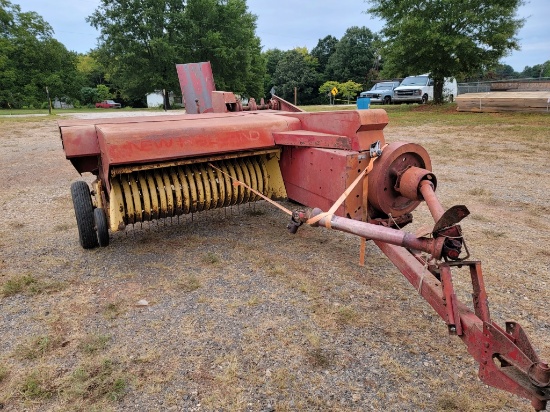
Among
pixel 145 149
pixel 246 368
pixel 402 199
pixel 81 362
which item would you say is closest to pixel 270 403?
pixel 246 368

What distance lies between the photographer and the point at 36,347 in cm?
250

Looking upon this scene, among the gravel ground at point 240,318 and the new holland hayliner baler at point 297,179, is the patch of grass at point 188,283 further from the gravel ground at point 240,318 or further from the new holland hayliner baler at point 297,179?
the new holland hayliner baler at point 297,179

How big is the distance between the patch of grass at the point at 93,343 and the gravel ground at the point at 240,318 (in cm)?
1

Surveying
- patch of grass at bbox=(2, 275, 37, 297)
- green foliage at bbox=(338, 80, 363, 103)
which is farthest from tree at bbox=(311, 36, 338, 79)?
patch of grass at bbox=(2, 275, 37, 297)

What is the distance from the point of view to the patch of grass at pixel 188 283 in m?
3.21

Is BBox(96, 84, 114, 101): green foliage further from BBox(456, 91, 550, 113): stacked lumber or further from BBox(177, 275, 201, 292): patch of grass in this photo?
BBox(177, 275, 201, 292): patch of grass

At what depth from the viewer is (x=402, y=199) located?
299 cm

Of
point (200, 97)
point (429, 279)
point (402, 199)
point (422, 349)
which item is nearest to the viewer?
point (429, 279)

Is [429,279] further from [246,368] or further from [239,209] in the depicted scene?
[239,209]

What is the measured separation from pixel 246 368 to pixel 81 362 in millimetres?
949

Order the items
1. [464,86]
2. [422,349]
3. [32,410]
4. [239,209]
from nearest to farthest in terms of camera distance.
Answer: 1. [32,410]
2. [422,349]
3. [239,209]
4. [464,86]

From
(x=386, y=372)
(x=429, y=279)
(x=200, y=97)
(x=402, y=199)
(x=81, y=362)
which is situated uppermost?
(x=200, y=97)

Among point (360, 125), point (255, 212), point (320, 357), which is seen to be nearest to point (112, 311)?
point (320, 357)

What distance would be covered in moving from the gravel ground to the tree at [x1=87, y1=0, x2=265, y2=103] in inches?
1233
